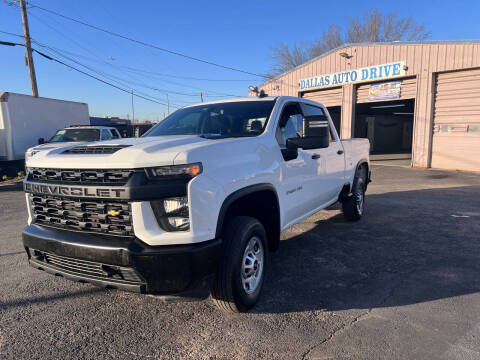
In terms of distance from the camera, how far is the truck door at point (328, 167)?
438 centimetres

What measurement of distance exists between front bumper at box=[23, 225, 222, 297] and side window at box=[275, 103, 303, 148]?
1.56 m

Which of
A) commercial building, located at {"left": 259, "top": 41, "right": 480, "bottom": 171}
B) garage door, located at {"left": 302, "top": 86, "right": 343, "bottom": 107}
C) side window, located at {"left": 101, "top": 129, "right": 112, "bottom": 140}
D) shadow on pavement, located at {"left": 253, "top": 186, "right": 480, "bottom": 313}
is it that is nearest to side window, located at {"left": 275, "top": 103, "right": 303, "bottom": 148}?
shadow on pavement, located at {"left": 253, "top": 186, "right": 480, "bottom": 313}

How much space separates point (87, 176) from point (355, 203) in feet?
15.2

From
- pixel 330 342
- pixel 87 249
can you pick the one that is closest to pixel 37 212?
pixel 87 249

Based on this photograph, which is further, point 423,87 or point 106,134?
point 423,87

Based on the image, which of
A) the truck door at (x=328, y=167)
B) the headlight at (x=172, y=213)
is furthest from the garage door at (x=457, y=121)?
the headlight at (x=172, y=213)

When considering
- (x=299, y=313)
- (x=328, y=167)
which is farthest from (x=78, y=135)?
(x=299, y=313)

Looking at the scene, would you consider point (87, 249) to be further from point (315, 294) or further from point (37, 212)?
point (315, 294)

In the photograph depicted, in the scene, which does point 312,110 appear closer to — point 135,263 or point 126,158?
point 126,158

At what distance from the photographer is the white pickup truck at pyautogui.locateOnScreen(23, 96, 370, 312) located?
237 centimetres

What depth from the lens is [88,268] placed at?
8.32ft

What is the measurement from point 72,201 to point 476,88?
15106mm

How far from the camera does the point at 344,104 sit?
17.9m

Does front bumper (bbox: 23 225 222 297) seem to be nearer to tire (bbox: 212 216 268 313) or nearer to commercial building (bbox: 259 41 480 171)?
tire (bbox: 212 216 268 313)
